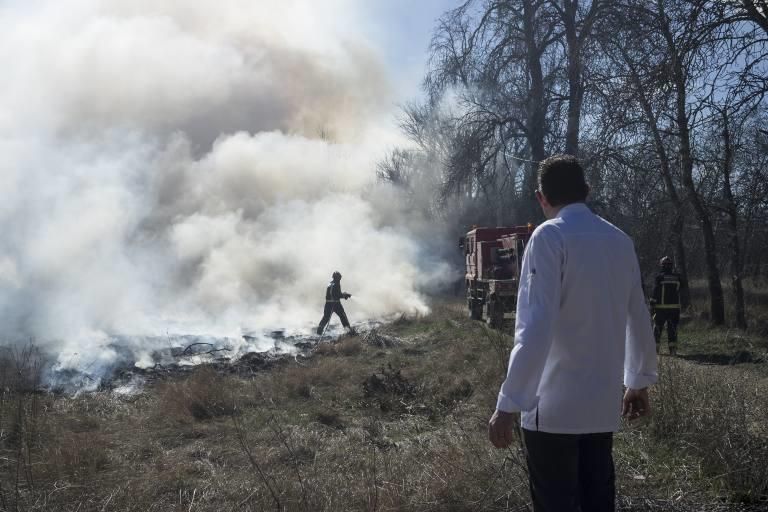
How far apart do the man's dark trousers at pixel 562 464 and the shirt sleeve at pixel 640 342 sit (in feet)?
0.97

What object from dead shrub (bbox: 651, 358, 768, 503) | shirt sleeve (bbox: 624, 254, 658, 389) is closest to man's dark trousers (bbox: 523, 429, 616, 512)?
shirt sleeve (bbox: 624, 254, 658, 389)

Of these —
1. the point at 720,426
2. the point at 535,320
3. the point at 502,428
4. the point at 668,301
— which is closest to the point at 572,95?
the point at 668,301

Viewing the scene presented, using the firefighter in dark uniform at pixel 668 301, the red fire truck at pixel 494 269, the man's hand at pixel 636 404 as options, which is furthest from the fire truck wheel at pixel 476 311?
the man's hand at pixel 636 404

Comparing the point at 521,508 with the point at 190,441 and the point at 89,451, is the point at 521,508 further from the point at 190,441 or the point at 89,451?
the point at 190,441

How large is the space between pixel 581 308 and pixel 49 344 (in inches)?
478

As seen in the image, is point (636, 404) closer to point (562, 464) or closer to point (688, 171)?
point (562, 464)

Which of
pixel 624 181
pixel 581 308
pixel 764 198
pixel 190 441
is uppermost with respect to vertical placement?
pixel 624 181

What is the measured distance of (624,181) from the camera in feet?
36.8

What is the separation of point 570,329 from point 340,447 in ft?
12.6

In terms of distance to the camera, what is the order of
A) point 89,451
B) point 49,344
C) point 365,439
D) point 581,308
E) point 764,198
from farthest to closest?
point 49,344
point 764,198
point 365,439
point 89,451
point 581,308

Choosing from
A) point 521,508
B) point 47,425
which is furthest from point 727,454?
point 47,425

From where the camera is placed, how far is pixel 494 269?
15.7m

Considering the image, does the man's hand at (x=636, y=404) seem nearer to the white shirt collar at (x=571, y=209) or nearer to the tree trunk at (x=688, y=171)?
the white shirt collar at (x=571, y=209)

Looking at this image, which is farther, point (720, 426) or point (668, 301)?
point (668, 301)
